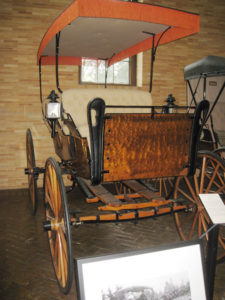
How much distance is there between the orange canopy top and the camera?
1901mm

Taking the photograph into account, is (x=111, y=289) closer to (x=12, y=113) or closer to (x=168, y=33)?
(x=168, y=33)

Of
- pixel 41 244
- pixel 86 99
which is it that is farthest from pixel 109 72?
pixel 41 244

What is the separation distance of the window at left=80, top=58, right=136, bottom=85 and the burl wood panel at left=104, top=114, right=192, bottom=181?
3344mm

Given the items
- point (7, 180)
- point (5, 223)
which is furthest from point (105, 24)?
point (7, 180)

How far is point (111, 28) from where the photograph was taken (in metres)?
2.59

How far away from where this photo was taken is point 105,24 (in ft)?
Answer: 7.99

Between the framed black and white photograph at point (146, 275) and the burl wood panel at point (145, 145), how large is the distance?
101cm

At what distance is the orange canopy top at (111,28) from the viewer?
1901 mm

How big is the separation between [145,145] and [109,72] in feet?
11.7

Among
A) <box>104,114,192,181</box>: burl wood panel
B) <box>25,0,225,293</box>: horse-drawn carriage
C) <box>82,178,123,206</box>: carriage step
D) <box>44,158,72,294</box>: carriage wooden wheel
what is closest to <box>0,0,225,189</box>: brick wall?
<box>25,0,225,293</box>: horse-drawn carriage

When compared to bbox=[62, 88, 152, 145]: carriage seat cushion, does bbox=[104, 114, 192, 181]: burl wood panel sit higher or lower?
lower

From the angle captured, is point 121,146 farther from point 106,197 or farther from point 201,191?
point 201,191

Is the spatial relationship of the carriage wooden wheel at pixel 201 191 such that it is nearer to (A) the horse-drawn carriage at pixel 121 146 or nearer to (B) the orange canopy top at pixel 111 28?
(A) the horse-drawn carriage at pixel 121 146

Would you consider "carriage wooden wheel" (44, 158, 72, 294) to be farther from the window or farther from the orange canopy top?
the window
